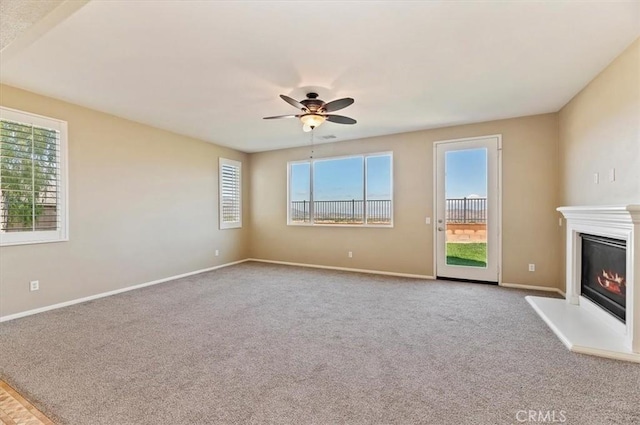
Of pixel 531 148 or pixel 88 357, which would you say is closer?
pixel 88 357

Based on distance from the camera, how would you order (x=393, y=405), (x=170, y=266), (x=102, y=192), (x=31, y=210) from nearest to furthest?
(x=393, y=405) < (x=31, y=210) < (x=102, y=192) < (x=170, y=266)

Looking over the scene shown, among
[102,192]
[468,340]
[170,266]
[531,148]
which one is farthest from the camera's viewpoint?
[170,266]

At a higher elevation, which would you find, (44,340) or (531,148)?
(531,148)

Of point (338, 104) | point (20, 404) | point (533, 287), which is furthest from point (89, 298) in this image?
point (533, 287)

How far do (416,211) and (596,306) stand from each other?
274 centimetres

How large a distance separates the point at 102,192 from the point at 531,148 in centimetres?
652

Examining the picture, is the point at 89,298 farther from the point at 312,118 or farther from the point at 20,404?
the point at 312,118

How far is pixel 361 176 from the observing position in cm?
607

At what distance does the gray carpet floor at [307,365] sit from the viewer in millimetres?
1808

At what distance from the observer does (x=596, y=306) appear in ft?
10.4

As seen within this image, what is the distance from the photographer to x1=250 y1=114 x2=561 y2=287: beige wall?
14.8ft

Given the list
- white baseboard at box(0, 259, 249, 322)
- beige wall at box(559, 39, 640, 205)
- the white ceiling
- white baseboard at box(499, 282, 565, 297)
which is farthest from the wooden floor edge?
white baseboard at box(499, 282, 565, 297)

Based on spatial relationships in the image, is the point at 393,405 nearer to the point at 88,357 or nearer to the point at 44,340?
the point at 88,357

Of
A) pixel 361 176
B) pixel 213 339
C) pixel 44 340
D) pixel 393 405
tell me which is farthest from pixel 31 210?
pixel 361 176
